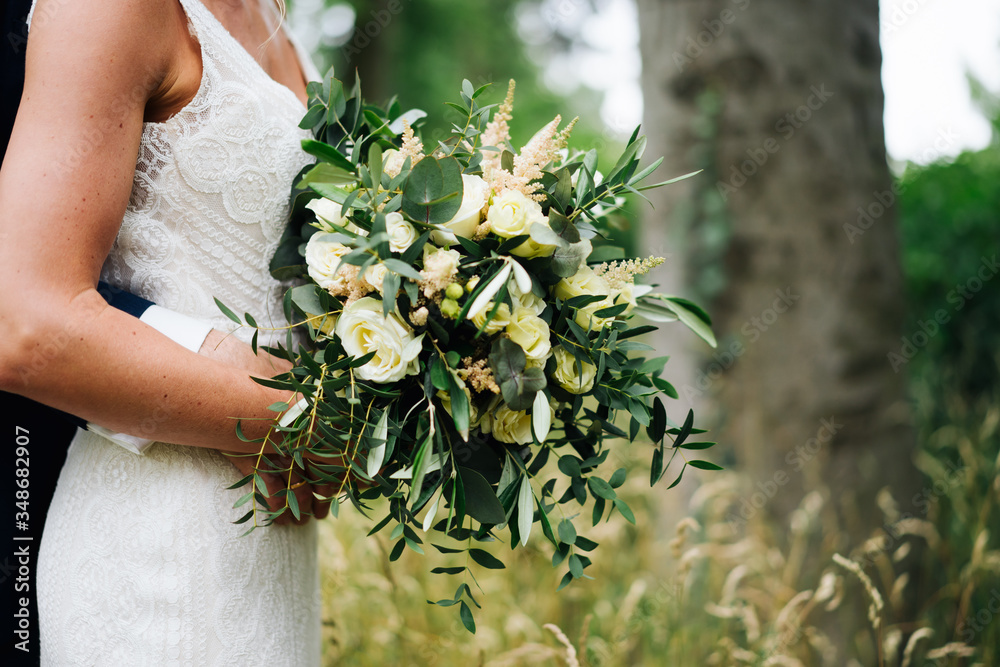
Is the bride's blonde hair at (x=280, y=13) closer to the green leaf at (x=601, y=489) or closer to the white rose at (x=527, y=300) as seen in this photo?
the white rose at (x=527, y=300)

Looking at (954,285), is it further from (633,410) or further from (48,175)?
(48,175)

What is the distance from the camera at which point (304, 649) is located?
140cm

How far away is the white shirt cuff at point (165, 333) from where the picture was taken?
1.16 meters

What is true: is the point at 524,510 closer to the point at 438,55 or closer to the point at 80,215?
the point at 80,215

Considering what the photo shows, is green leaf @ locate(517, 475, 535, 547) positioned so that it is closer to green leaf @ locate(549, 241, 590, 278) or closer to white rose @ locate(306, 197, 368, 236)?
green leaf @ locate(549, 241, 590, 278)

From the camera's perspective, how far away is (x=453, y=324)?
3.74 ft

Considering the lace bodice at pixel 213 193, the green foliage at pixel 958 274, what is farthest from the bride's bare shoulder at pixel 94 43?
the green foliage at pixel 958 274

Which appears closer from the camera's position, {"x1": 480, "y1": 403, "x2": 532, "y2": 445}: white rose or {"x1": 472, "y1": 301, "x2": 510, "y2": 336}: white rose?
{"x1": 472, "y1": 301, "x2": 510, "y2": 336}: white rose

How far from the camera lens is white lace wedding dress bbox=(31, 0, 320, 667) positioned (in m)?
1.20

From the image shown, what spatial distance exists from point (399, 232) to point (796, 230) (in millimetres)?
2553

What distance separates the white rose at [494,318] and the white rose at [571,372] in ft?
0.48

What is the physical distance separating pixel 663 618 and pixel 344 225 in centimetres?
225

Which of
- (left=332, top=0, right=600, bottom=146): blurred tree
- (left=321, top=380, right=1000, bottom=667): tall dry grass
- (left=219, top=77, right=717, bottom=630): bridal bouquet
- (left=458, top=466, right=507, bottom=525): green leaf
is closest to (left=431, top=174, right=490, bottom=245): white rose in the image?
(left=219, top=77, right=717, bottom=630): bridal bouquet

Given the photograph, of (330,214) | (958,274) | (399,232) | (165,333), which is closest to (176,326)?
(165,333)
